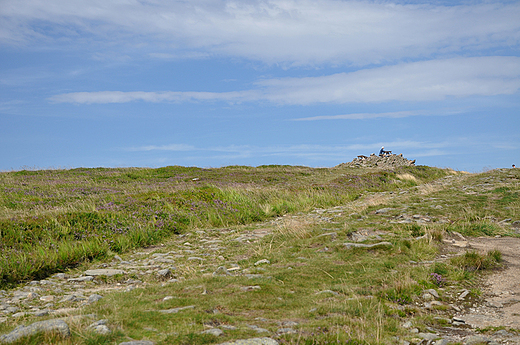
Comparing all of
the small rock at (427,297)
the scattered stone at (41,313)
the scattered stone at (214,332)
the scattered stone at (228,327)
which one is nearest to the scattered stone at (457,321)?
the small rock at (427,297)

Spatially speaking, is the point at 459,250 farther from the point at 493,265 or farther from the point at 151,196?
the point at 151,196

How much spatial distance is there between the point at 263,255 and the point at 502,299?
18.9 feet

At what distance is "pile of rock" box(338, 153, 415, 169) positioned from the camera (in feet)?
188

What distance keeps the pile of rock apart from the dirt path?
47795 mm

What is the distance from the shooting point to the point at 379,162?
58.4 meters

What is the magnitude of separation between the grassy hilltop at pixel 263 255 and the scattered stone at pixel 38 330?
15 cm

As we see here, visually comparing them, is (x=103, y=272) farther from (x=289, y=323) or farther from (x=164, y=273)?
(x=289, y=323)

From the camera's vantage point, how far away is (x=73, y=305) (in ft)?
25.8

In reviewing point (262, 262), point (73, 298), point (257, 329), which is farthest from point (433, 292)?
point (73, 298)

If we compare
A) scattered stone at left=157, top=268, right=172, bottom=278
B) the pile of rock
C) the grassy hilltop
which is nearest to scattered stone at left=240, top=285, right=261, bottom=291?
the grassy hilltop

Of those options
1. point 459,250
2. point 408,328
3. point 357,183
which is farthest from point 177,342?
point 357,183

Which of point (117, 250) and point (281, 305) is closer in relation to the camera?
point (281, 305)

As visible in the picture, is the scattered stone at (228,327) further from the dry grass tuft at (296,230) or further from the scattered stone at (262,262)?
the dry grass tuft at (296,230)

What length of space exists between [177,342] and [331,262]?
18.5 ft
